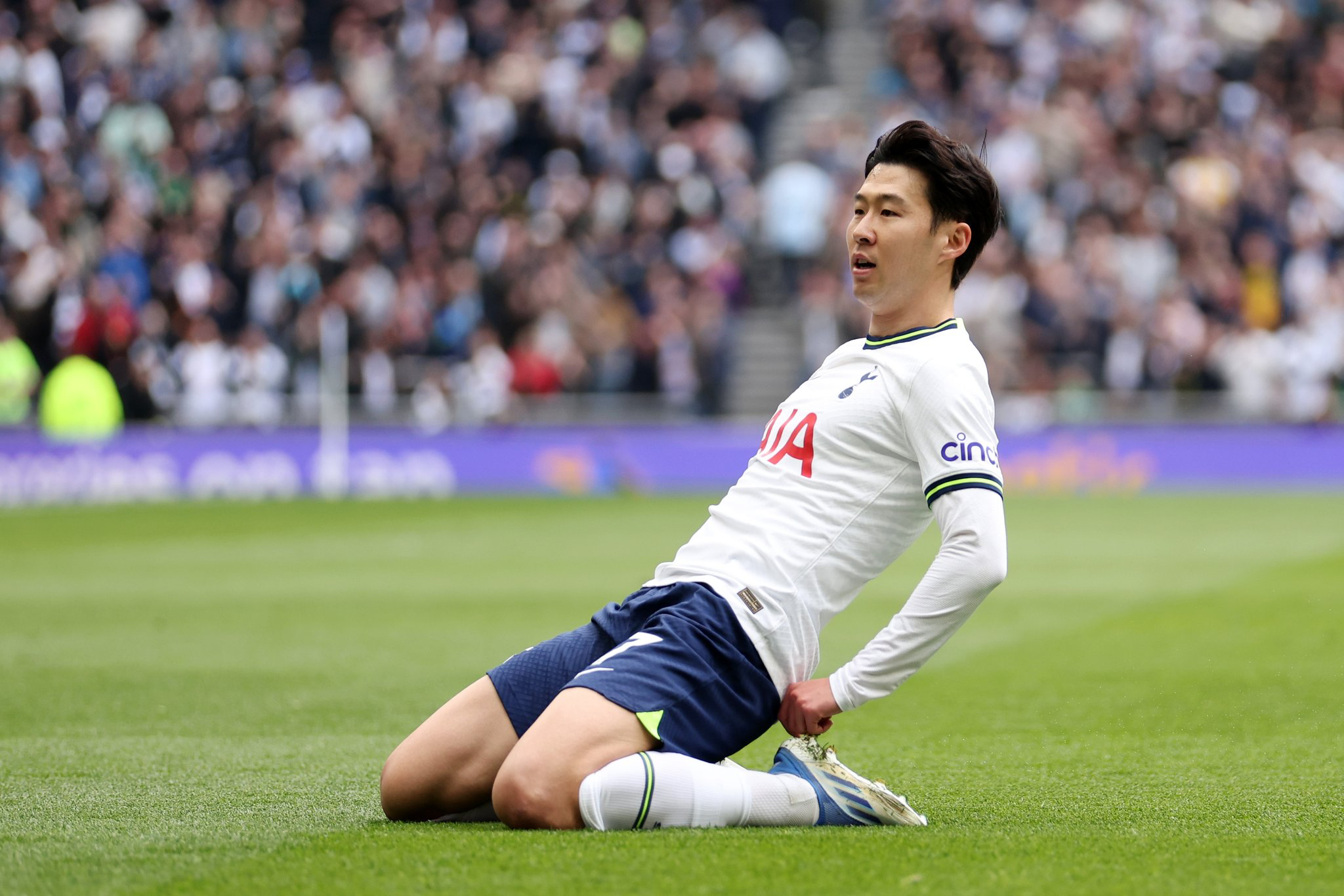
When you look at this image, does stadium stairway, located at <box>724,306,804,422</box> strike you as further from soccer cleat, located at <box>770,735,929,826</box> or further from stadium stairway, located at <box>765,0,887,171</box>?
soccer cleat, located at <box>770,735,929,826</box>

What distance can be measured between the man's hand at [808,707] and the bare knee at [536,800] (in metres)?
0.55

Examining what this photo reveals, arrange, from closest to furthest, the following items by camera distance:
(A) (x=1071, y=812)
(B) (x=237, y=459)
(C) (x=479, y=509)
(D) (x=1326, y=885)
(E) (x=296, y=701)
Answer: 1. (D) (x=1326, y=885)
2. (A) (x=1071, y=812)
3. (E) (x=296, y=701)
4. (C) (x=479, y=509)
5. (B) (x=237, y=459)

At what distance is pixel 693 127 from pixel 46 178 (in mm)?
8314

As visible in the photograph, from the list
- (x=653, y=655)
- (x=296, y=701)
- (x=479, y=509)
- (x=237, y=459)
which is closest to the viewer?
(x=653, y=655)

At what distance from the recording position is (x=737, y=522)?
4.79m

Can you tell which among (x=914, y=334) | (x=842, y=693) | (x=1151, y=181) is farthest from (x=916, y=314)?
(x=1151, y=181)

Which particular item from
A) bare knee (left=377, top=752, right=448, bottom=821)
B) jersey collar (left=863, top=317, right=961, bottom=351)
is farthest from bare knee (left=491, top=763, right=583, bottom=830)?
jersey collar (left=863, top=317, right=961, bottom=351)

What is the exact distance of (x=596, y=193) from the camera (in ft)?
78.2

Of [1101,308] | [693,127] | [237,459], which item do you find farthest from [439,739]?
[693,127]

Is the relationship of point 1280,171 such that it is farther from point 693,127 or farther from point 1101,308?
point 693,127

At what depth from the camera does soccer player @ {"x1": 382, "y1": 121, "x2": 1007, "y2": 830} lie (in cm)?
445

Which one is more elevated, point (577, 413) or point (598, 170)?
point (598, 170)

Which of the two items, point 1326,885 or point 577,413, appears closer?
point 1326,885

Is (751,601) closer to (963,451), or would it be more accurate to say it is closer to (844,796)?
(844,796)
